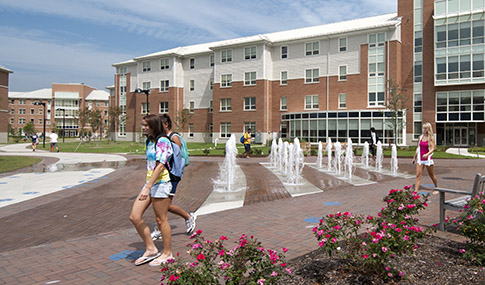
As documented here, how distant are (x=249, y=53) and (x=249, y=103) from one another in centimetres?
638

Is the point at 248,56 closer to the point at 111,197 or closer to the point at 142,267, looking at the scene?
the point at 111,197

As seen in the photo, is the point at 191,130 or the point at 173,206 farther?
the point at 191,130

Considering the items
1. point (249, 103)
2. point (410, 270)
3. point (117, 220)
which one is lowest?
point (117, 220)

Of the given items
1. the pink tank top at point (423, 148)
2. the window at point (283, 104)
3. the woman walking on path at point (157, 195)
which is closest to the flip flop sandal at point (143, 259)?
the woman walking on path at point (157, 195)

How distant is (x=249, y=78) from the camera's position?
152ft

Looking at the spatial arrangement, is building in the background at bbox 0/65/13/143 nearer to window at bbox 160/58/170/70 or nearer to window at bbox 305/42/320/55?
window at bbox 160/58/170/70

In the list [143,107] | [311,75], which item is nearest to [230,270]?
[311,75]

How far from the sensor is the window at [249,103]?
1804 inches

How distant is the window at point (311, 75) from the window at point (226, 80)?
402 inches

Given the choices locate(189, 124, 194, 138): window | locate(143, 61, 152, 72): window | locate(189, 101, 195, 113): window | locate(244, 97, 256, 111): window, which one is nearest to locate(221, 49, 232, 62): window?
locate(244, 97, 256, 111): window

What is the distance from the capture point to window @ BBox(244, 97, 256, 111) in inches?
1804

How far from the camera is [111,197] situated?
29.9 feet

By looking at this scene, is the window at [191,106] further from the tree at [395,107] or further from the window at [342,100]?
the tree at [395,107]

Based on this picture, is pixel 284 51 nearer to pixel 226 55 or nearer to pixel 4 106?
pixel 226 55
